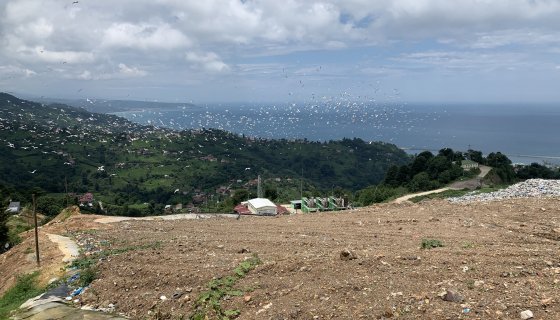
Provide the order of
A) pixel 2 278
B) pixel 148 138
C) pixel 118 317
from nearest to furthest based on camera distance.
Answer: pixel 118 317 < pixel 2 278 < pixel 148 138

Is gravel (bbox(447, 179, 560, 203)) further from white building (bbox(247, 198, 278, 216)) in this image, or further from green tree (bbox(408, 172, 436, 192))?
green tree (bbox(408, 172, 436, 192))

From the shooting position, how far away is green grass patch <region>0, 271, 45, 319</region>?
1098 cm

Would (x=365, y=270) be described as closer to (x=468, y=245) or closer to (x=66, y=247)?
(x=468, y=245)

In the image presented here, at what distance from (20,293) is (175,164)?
91.5 m

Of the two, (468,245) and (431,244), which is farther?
(431,244)

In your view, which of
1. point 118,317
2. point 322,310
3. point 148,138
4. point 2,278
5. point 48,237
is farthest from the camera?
point 148,138

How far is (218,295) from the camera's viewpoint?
8.50 m

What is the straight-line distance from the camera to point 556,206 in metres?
15.1

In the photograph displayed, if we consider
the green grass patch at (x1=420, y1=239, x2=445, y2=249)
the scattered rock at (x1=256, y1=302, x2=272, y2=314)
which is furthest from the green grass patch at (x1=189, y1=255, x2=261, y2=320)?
the green grass patch at (x1=420, y1=239, x2=445, y2=249)

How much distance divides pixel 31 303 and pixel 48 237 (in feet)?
26.0

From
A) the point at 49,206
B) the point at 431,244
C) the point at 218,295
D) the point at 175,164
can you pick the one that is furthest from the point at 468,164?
the point at 175,164

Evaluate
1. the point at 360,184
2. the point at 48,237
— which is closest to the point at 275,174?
the point at 360,184

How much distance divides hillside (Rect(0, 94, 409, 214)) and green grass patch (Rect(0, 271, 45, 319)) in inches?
1733

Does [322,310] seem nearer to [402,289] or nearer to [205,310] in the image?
[402,289]
